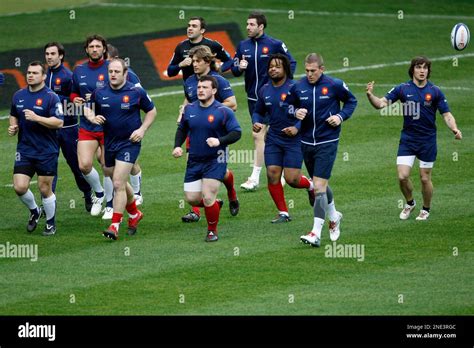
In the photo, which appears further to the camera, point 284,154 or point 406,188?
point 406,188

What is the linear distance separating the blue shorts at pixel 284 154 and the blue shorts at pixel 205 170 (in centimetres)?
98

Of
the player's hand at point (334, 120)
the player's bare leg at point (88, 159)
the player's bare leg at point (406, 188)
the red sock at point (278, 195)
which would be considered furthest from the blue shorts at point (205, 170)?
the player's bare leg at point (406, 188)

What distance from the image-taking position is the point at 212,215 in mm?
16344

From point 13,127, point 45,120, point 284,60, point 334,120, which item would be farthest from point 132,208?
point 334,120

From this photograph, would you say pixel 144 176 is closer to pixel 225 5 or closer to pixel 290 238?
pixel 290 238

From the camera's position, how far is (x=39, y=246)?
16438mm

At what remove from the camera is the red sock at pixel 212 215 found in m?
16.3

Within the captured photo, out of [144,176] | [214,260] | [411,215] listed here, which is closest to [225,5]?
[144,176]

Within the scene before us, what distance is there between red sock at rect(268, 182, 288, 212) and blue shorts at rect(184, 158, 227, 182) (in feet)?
3.68

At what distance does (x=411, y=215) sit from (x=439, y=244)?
1755mm

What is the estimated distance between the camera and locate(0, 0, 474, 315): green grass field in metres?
13.8

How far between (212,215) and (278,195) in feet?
4.66

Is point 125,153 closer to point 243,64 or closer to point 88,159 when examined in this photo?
point 88,159

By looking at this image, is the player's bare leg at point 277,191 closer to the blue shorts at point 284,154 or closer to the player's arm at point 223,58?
the blue shorts at point 284,154
